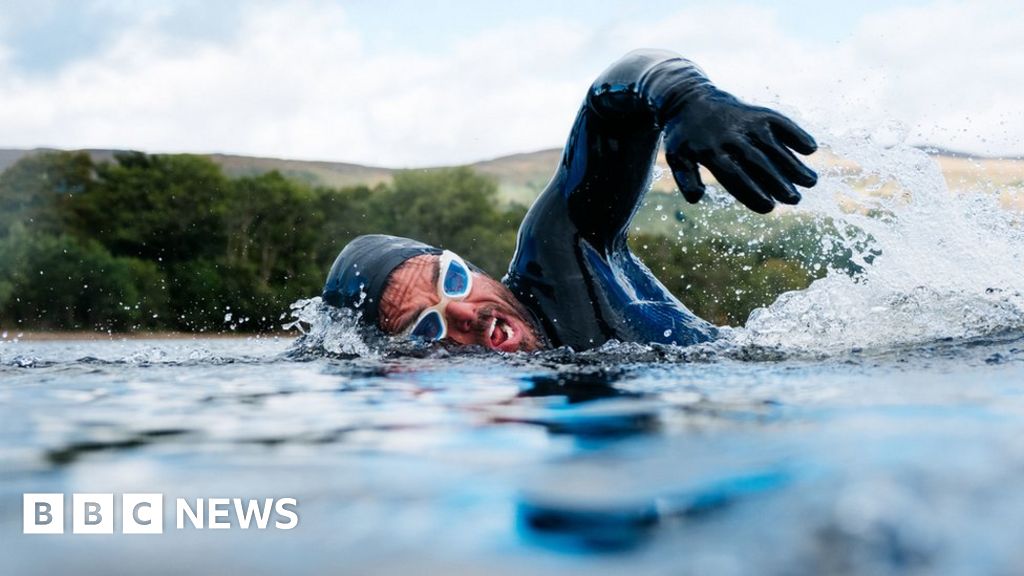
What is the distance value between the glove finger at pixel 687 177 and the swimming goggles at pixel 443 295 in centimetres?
98

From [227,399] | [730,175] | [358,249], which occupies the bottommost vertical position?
[227,399]

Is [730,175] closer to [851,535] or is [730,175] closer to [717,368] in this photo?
[717,368]

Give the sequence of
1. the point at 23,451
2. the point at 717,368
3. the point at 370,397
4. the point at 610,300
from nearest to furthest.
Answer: the point at 23,451 < the point at 370,397 < the point at 717,368 < the point at 610,300

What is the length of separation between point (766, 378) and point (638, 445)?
0.81 meters

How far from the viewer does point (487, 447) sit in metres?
1.36

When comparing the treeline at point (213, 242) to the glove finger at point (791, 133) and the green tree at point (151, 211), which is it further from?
the glove finger at point (791, 133)

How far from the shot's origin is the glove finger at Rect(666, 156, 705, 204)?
2.46 meters

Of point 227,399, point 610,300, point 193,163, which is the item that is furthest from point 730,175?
point 193,163

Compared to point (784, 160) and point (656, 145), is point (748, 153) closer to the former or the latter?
point (784, 160)

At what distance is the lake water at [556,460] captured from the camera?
90 centimetres

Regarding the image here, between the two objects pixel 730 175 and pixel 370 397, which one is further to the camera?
pixel 730 175

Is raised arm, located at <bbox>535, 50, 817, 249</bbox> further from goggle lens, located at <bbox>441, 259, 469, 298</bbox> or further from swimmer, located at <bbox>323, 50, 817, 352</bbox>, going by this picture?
goggle lens, located at <bbox>441, 259, 469, 298</bbox>

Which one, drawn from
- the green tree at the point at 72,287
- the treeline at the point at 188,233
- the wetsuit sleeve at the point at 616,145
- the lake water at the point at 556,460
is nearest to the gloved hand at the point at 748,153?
the wetsuit sleeve at the point at 616,145

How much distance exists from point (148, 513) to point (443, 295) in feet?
7.31
